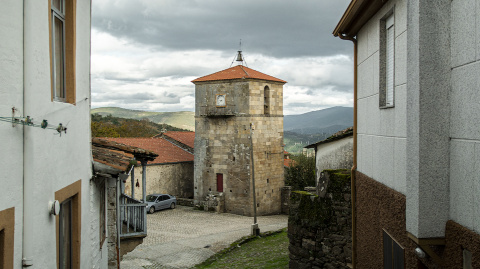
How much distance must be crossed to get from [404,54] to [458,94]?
145 cm

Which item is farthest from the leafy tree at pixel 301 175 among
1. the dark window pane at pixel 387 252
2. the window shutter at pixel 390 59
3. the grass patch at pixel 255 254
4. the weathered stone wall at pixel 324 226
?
the window shutter at pixel 390 59

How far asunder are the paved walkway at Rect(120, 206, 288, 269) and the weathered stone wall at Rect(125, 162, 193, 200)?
234cm

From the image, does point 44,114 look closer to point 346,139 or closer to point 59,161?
point 59,161

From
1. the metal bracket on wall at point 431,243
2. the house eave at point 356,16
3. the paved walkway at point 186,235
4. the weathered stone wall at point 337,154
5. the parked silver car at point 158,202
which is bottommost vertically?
the paved walkway at point 186,235

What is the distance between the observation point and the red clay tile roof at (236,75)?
31.2 meters

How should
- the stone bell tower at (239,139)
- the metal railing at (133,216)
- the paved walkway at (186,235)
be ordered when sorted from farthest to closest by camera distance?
1. the stone bell tower at (239,139)
2. the paved walkway at (186,235)
3. the metal railing at (133,216)

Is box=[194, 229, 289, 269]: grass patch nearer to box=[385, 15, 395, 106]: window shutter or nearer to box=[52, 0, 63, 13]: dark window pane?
box=[385, 15, 395, 106]: window shutter

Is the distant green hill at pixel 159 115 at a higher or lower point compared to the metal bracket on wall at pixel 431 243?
higher

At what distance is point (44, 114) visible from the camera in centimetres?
464

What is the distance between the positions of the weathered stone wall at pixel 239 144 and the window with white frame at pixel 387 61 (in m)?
24.3

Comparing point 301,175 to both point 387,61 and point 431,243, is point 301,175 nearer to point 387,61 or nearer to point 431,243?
point 387,61

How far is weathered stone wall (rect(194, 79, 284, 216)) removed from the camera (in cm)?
3084

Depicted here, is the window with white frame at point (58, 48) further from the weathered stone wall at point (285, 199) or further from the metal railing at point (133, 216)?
the weathered stone wall at point (285, 199)

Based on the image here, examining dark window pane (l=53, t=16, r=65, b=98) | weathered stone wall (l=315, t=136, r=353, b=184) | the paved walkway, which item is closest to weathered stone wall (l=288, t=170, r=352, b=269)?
weathered stone wall (l=315, t=136, r=353, b=184)
